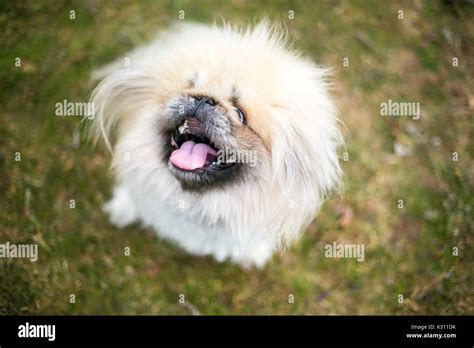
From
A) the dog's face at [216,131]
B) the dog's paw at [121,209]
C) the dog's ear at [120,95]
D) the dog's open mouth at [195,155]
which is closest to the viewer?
the dog's face at [216,131]

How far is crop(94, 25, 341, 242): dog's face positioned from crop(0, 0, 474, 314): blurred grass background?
0.85 meters

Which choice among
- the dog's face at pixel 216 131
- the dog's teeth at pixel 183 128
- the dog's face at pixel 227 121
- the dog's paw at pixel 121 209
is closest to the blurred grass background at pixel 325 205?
the dog's paw at pixel 121 209

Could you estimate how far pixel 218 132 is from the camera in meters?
2.22

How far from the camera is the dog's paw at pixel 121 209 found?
3152 mm

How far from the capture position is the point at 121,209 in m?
3.22

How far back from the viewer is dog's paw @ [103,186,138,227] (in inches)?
124

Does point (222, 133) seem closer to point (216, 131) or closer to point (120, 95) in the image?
point (216, 131)

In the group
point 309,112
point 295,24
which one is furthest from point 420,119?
point 309,112

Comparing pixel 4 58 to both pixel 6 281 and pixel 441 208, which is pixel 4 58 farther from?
pixel 441 208

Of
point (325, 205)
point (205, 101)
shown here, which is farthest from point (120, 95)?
point (325, 205)

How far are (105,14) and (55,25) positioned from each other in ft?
1.31

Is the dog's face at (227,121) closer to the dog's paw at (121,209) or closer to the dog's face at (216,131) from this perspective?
the dog's face at (216,131)

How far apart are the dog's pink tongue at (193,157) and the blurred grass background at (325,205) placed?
110 centimetres

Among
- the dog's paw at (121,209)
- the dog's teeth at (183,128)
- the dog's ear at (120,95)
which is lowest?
Answer: the dog's paw at (121,209)
